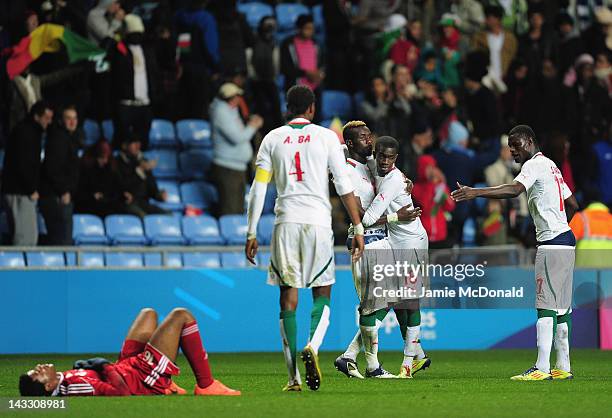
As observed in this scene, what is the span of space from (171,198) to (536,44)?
7.49 meters

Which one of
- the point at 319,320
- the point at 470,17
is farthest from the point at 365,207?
the point at 470,17

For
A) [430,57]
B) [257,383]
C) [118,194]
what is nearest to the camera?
[257,383]

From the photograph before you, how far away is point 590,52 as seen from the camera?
24516 mm

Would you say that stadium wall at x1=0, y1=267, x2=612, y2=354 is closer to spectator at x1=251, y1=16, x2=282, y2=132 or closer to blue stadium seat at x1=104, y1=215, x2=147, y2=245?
blue stadium seat at x1=104, y1=215, x2=147, y2=245

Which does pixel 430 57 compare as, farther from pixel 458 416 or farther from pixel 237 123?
pixel 458 416

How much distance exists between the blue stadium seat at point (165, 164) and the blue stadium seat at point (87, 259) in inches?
151

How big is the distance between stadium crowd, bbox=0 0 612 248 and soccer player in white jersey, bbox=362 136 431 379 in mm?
5888

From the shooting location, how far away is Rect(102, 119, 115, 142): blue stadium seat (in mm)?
20219

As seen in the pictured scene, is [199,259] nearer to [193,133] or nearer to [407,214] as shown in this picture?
[193,133]

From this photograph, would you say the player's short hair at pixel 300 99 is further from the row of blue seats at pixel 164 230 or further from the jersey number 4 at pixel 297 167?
the row of blue seats at pixel 164 230

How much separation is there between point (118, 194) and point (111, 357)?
3.40 metres

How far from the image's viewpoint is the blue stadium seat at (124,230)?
18484 millimetres

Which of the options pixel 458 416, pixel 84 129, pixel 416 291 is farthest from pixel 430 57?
pixel 458 416

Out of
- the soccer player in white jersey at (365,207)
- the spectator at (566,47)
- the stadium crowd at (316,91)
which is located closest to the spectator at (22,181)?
the stadium crowd at (316,91)
